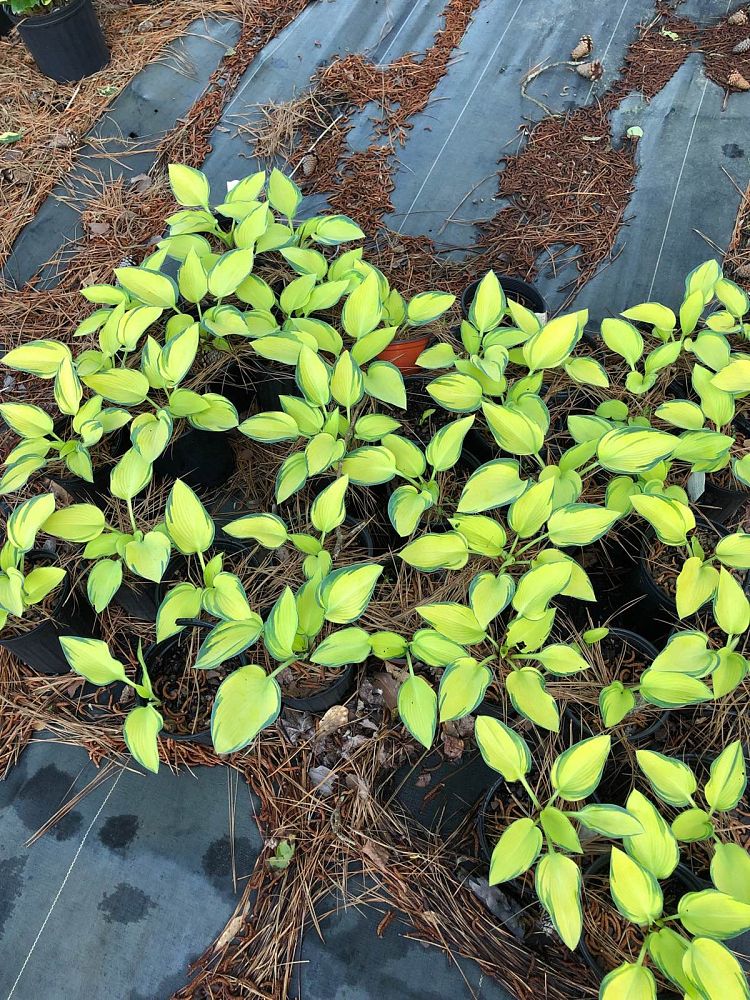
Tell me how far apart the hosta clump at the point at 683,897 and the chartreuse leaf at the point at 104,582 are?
0.95 meters

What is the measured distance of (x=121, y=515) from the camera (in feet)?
4.71

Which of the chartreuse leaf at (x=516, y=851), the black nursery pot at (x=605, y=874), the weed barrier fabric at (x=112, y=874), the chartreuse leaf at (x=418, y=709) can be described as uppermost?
the chartreuse leaf at (x=418, y=709)

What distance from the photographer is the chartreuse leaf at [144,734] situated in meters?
0.98

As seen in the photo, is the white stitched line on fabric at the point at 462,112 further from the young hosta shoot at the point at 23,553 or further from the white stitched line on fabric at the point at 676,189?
the young hosta shoot at the point at 23,553

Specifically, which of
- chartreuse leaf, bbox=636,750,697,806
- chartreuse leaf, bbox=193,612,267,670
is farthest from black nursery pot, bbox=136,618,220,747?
chartreuse leaf, bbox=636,750,697,806

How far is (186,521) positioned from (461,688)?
0.60 meters

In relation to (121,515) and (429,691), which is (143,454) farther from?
(429,691)

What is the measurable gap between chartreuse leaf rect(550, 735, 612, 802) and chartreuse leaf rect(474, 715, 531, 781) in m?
0.06

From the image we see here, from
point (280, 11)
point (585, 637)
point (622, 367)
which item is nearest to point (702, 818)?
point (585, 637)

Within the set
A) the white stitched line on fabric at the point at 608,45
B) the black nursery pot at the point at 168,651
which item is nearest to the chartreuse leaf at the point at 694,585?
the black nursery pot at the point at 168,651

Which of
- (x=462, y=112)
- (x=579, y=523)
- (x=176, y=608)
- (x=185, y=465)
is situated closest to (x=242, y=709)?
(x=176, y=608)

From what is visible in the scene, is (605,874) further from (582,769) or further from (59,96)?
(59,96)

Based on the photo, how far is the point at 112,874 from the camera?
46.4 inches

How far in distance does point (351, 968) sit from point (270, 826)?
288 millimetres
